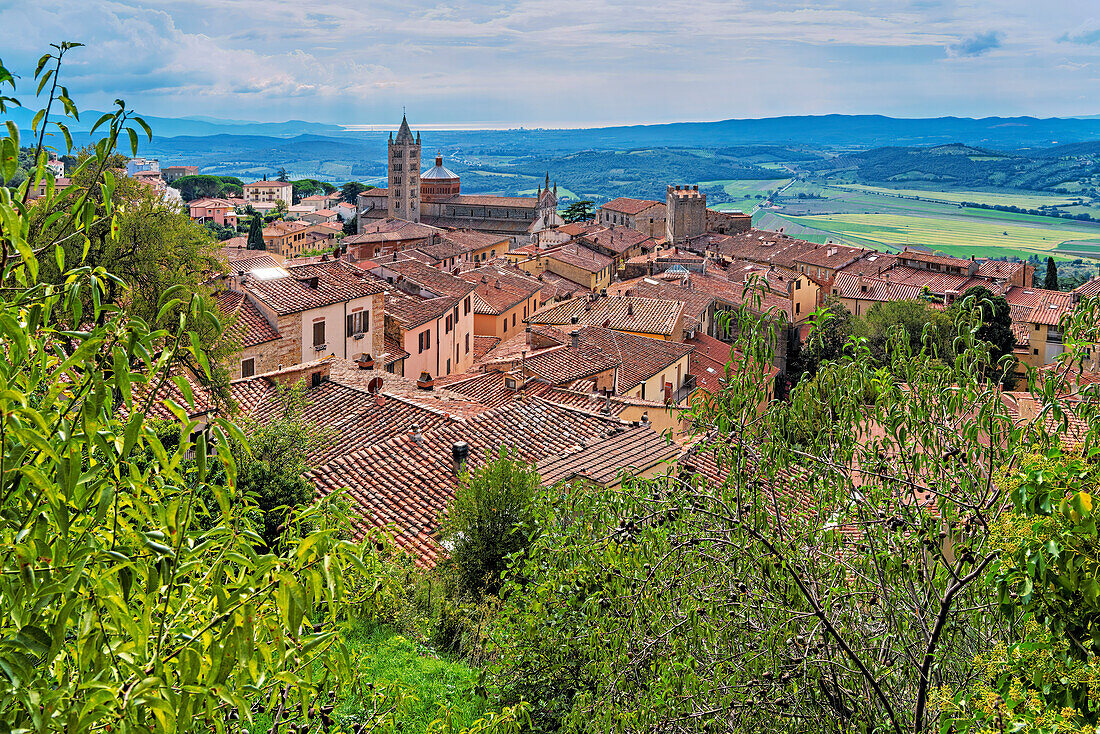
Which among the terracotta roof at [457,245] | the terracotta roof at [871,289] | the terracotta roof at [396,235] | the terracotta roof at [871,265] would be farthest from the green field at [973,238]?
the terracotta roof at [396,235]

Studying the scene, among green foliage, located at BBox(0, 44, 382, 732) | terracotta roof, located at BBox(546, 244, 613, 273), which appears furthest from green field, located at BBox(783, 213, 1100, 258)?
green foliage, located at BBox(0, 44, 382, 732)

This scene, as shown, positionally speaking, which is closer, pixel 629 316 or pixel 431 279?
pixel 431 279

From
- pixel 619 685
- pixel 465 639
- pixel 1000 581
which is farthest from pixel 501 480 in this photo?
pixel 1000 581

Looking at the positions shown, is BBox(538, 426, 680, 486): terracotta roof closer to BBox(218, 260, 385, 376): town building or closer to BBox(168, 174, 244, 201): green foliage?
BBox(218, 260, 385, 376): town building

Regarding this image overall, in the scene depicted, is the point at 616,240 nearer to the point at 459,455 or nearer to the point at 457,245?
the point at 457,245

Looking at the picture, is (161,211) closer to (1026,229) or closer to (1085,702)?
(1085,702)

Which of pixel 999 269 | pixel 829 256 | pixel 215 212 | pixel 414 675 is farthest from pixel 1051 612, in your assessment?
pixel 215 212
